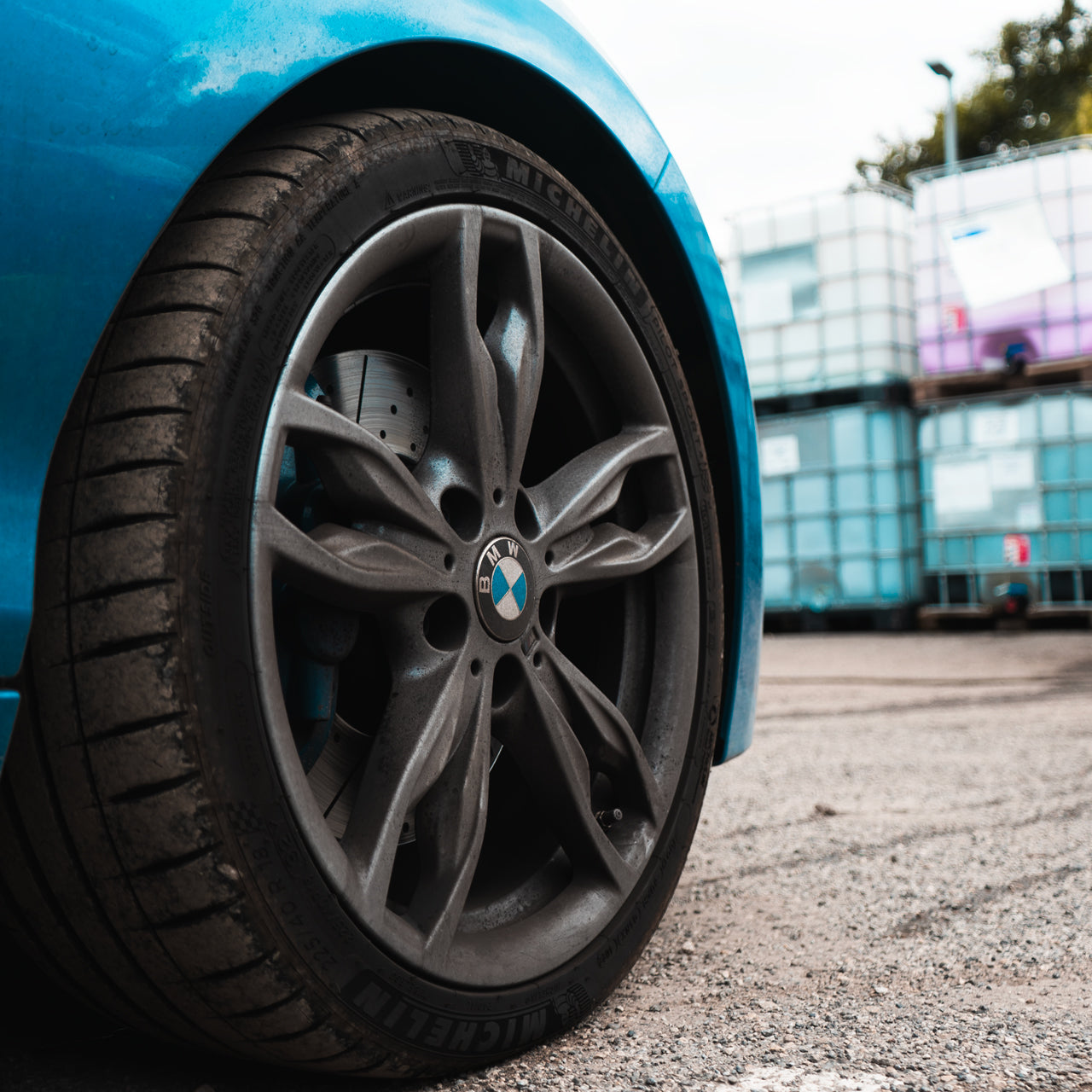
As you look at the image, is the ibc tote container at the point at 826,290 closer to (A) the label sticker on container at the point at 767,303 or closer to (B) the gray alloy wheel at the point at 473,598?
(A) the label sticker on container at the point at 767,303

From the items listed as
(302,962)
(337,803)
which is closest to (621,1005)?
(337,803)

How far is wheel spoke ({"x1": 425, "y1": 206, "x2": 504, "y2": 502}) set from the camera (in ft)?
4.29

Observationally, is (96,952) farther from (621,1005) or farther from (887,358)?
(887,358)

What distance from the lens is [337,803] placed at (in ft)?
4.25

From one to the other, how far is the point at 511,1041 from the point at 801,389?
8.80m

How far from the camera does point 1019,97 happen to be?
85.2 ft

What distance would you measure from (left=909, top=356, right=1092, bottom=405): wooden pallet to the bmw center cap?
8.06 metres

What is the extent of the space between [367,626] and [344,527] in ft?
0.69

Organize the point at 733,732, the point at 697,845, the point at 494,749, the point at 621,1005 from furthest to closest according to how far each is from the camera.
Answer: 1. the point at 697,845
2. the point at 733,732
3. the point at 494,749
4. the point at 621,1005

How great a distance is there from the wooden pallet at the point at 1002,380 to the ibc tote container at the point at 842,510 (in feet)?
1.30

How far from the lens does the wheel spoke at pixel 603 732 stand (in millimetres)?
1410

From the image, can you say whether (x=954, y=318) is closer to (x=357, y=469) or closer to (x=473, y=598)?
(x=473, y=598)

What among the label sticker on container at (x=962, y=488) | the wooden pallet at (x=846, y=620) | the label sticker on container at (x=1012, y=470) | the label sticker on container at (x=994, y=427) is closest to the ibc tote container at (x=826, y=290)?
the label sticker on container at (x=994, y=427)

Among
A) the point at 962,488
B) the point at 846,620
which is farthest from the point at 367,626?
the point at 846,620
